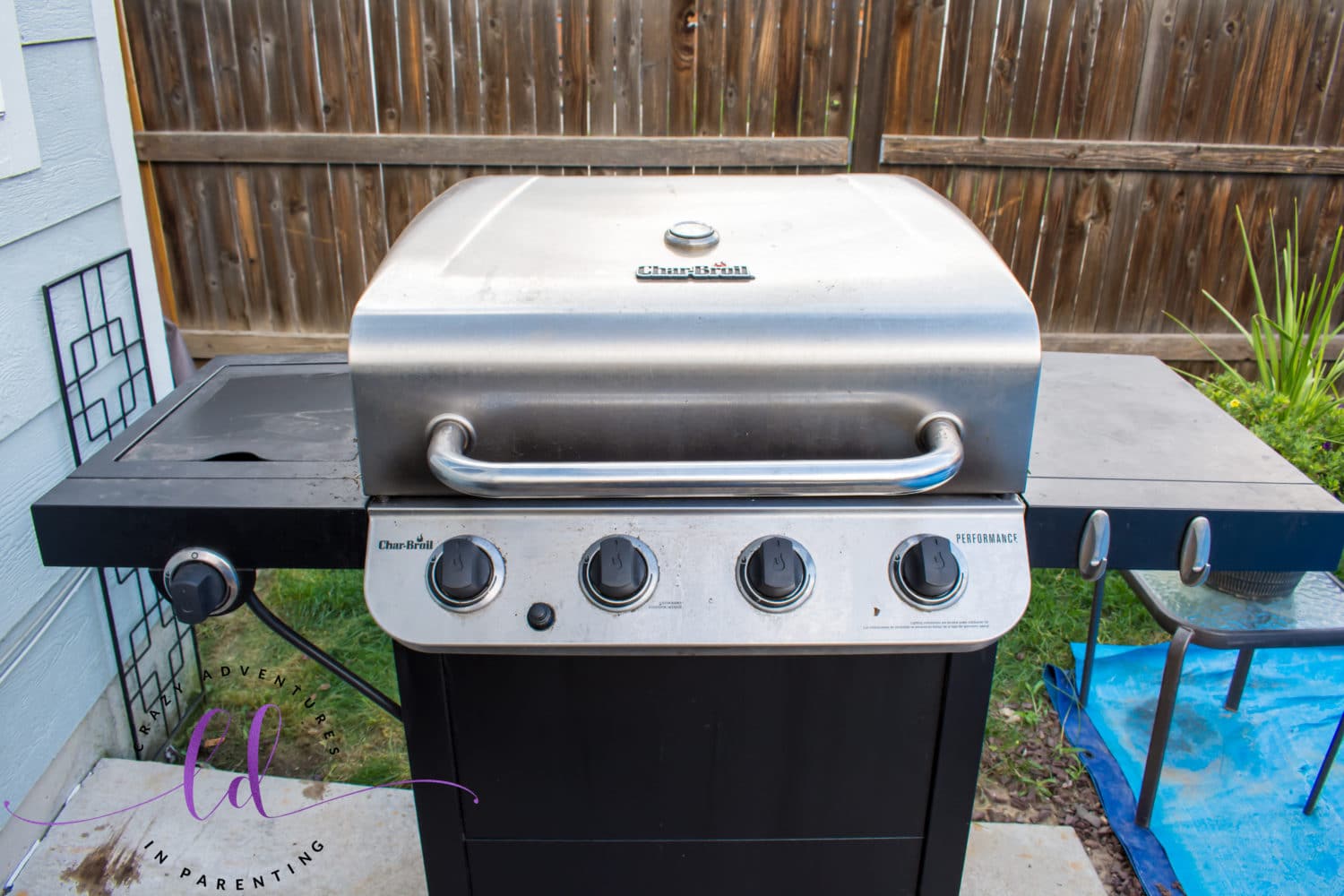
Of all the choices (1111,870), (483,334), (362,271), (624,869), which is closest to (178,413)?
(483,334)

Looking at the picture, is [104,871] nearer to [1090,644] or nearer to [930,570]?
[930,570]

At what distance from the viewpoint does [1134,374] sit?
1583 mm

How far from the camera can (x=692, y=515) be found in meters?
1.07

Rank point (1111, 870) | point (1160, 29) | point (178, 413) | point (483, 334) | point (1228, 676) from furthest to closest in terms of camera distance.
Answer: point (1160, 29) < point (1228, 676) < point (1111, 870) < point (178, 413) < point (483, 334)

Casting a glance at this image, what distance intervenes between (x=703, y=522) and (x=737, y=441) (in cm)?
10

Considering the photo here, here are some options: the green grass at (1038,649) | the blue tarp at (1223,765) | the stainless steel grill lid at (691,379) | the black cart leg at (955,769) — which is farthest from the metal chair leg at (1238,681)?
the stainless steel grill lid at (691,379)

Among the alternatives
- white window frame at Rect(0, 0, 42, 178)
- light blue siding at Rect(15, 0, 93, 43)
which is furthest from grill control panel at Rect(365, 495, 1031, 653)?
light blue siding at Rect(15, 0, 93, 43)

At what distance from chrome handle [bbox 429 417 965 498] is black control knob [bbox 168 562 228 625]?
1.18ft

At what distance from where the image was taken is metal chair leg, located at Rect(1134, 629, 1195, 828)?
6.59ft

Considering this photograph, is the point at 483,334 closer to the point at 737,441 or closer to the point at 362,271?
the point at 737,441

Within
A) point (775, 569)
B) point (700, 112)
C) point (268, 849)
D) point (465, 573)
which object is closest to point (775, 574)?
point (775, 569)

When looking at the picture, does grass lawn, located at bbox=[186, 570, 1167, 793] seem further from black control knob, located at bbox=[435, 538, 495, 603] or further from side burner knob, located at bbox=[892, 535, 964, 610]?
side burner knob, located at bbox=[892, 535, 964, 610]

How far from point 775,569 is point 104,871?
1781mm

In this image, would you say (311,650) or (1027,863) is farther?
(1027,863)
